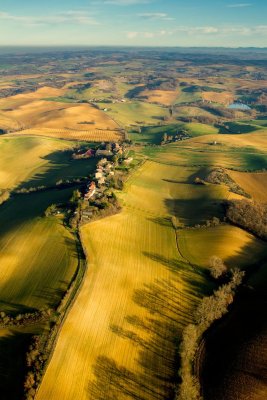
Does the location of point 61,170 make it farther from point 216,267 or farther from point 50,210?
point 216,267

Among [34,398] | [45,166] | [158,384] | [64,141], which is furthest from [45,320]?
[64,141]

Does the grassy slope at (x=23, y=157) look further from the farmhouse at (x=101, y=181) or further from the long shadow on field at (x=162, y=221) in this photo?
the long shadow on field at (x=162, y=221)

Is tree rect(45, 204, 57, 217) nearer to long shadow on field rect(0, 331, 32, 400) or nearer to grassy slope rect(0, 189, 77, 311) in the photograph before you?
grassy slope rect(0, 189, 77, 311)

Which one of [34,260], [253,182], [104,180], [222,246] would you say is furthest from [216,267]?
[253,182]

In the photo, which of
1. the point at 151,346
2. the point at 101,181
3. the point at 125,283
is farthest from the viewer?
the point at 101,181

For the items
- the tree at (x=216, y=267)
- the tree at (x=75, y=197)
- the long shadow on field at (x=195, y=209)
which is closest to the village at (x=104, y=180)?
the tree at (x=75, y=197)
